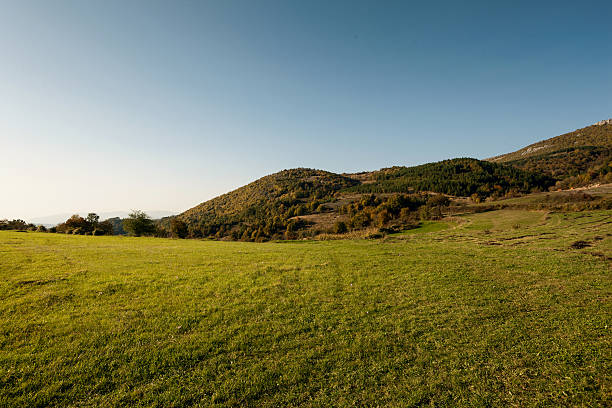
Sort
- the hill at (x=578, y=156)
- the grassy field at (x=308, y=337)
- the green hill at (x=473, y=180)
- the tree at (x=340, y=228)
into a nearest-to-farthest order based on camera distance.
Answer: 1. the grassy field at (x=308, y=337)
2. the tree at (x=340, y=228)
3. the hill at (x=578, y=156)
4. the green hill at (x=473, y=180)

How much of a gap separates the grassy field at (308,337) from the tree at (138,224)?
202ft

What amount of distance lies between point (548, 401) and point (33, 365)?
1173cm

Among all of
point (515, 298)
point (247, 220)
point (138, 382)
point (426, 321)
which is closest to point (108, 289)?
point (138, 382)

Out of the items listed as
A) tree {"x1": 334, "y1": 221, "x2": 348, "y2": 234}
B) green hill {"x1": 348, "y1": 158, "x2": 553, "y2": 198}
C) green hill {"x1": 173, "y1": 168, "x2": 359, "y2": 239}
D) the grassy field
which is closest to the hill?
green hill {"x1": 348, "y1": 158, "x2": 553, "y2": 198}

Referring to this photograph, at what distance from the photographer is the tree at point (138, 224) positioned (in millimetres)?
65938

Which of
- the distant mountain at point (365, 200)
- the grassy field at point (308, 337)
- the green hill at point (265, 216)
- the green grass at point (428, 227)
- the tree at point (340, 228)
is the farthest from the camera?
the green hill at point (265, 216)

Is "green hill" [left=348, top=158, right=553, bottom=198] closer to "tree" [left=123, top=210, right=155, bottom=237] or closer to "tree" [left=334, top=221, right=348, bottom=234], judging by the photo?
"tree" [left=334, top=221, right=348, bottom=234]

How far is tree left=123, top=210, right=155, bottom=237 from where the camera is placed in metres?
65.9

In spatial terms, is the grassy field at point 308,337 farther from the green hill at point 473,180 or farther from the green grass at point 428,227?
the green hill at point 473,180

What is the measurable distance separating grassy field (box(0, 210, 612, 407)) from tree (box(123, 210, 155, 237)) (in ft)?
202

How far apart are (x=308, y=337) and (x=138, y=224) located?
76.5 meters

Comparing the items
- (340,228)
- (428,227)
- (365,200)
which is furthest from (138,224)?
(365,200)

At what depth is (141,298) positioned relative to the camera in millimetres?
10078

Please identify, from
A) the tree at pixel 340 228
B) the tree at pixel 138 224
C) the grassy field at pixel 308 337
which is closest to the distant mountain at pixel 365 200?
the tree at pixel 340 228
